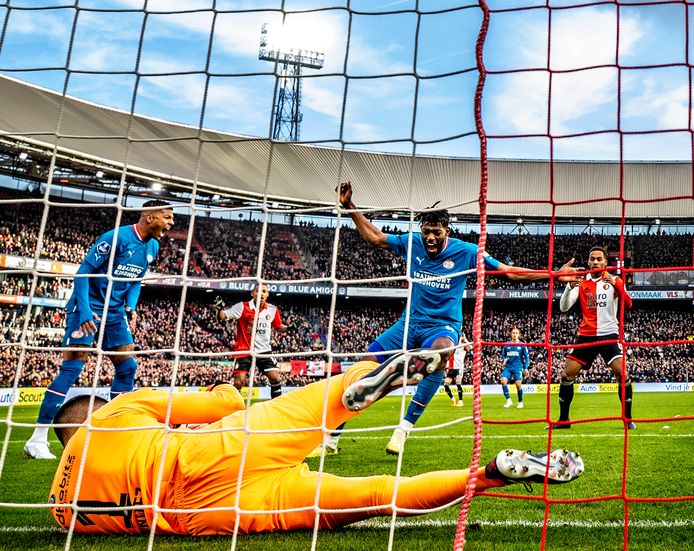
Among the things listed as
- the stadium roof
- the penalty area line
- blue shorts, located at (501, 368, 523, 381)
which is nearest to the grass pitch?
the penalty area line

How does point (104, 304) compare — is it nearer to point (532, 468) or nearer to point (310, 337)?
point (532, 468)

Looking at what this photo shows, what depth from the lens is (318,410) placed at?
3.12 meters

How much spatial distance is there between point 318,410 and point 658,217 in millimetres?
28590

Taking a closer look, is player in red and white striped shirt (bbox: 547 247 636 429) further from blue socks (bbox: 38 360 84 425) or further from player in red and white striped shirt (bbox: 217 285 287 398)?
blue socks (bbox: 38 360 84 425)

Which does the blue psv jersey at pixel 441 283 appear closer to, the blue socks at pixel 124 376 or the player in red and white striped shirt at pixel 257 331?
the blue socks at pixel 124 376

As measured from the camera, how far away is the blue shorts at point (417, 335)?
530 cm

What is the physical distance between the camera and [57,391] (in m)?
5.62

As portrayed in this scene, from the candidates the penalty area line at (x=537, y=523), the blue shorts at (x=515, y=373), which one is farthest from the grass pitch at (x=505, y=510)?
the blue shorts at (x=515, y=373)

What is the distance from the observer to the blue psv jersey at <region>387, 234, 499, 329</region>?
17.9 feet

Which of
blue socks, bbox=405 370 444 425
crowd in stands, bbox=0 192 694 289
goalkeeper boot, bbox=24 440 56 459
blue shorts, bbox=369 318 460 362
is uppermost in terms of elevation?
crowd in stands, bbox=0 192 694 289

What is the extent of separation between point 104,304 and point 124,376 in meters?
0.80

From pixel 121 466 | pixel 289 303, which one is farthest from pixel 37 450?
pixel 289 303

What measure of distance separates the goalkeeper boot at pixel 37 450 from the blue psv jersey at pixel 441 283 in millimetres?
3670

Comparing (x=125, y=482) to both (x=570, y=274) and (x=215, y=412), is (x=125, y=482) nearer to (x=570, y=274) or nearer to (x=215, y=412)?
(x=215, y=412)
